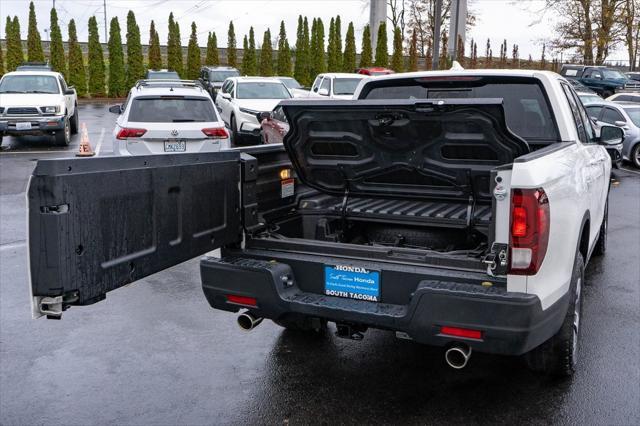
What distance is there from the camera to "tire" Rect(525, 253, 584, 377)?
4.36 m

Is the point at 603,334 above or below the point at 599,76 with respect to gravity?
below

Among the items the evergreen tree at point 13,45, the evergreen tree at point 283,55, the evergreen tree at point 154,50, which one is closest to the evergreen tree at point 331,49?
the evergreen tree at point 283,55

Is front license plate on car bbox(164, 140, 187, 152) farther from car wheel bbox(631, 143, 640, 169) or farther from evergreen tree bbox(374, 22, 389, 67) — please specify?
evergreen tree bbox(374, 22, 389, 67)

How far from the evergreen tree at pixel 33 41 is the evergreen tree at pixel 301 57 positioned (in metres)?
15.4

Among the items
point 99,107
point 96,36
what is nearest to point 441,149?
point 99,107

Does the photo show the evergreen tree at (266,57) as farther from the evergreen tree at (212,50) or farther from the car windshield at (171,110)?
the car windshield at (171,110)

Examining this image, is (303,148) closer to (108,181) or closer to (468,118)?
(468,118)

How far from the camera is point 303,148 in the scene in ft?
16.3

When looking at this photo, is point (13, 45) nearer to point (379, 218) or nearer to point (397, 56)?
point (397, 56)

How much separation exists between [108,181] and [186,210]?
707 mm

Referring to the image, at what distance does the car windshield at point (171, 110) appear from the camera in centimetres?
1127

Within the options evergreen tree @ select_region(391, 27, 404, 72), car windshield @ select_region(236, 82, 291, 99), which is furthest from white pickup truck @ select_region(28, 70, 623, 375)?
evergreen tree @ select_region(391, 27, 404, 72)

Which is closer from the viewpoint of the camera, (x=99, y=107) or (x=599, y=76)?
(x=99, y=107)

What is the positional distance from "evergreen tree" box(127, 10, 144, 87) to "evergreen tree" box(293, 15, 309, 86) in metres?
9.95
